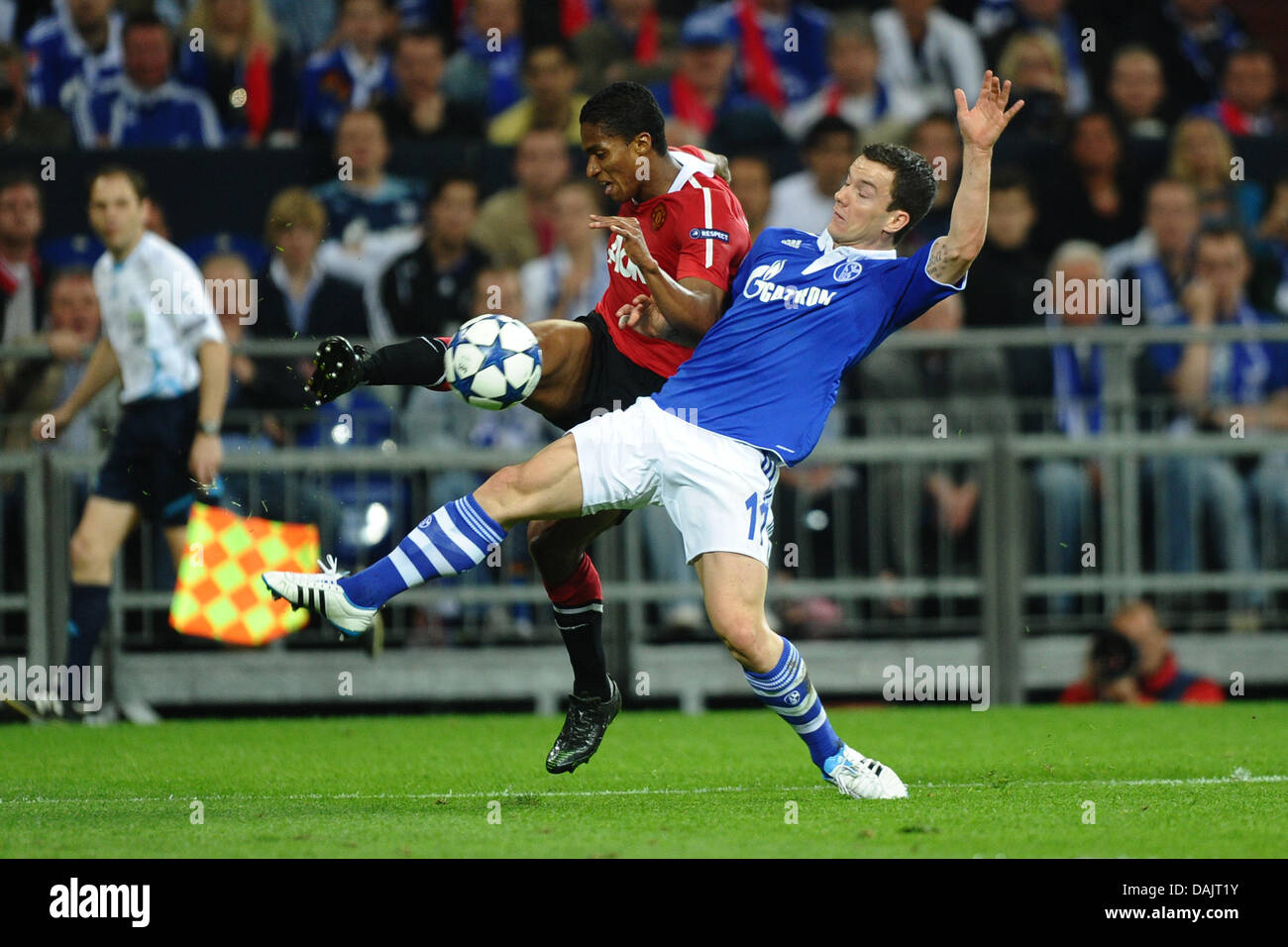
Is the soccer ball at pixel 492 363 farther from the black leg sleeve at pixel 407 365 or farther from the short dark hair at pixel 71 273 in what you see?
the short dark hair at pixel 71 273

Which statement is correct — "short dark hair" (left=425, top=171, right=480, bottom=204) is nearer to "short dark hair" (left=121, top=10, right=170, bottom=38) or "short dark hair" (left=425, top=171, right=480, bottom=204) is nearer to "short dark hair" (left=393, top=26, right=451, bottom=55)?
"short dark hair" (left=393, top=26, right=451, bottom=55)

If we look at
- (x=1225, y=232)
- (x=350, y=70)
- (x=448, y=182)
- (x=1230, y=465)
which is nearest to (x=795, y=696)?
(x=1230, y=465)

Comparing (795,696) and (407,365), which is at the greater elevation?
→ (407,365)

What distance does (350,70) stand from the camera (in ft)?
41.5

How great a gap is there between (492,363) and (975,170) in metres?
1.61

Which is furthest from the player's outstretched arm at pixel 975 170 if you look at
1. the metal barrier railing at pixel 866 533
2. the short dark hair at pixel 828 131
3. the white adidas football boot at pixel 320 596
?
the short dark hair at pixel 828 131

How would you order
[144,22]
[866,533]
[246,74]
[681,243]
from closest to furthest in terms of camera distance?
[681,243], [866,533], [144,22], [246,74]

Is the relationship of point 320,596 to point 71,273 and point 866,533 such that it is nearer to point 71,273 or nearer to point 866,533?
point 866,533

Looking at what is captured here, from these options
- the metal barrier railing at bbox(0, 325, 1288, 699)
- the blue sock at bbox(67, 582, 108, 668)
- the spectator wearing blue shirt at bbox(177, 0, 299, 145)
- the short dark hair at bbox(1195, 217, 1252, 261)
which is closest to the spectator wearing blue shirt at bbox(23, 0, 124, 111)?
the spectator wearing blue shirt at bbox(177, 0, 299, 145)

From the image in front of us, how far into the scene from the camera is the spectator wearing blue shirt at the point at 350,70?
12.5 m

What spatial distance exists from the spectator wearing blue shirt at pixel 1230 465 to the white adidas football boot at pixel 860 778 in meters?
4.78

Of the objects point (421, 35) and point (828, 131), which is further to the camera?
point (421, 35)

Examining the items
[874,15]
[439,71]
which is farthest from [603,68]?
[874,15]

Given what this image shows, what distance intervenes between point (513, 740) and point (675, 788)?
1978mm
